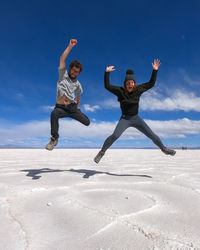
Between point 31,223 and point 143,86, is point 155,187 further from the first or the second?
point 143,86

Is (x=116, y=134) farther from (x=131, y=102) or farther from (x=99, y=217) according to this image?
(x=99, y=217)

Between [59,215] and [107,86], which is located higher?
[107,86]

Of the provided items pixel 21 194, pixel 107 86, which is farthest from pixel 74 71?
pixel 21 194

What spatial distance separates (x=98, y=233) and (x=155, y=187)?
122cm

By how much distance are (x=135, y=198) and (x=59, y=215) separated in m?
0.68

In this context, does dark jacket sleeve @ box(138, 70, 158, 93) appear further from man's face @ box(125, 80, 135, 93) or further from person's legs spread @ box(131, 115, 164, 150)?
person's legs spread @ box(131, 115, 164, 150)

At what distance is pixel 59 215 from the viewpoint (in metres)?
1.38

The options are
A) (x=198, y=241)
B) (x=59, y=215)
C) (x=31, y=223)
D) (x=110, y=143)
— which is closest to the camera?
(x=198, y=241)

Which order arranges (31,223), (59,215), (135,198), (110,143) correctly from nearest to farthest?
1. (31,223)
2. (59,215)
3. (135,198)
4. (110,143)

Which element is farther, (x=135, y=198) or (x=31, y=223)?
(x=135, y=198)

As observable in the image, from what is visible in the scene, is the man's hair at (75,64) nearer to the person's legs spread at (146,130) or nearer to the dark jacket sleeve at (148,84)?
the dark jacket sleeve at (148,84)

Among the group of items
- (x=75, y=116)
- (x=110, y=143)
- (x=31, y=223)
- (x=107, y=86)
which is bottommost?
(x=31, y=223)

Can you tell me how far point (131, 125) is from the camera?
3.41m

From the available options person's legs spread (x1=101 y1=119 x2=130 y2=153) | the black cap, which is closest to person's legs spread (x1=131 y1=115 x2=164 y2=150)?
person's legs spread (x1=101 y1=119 x2=130 y2=153)
